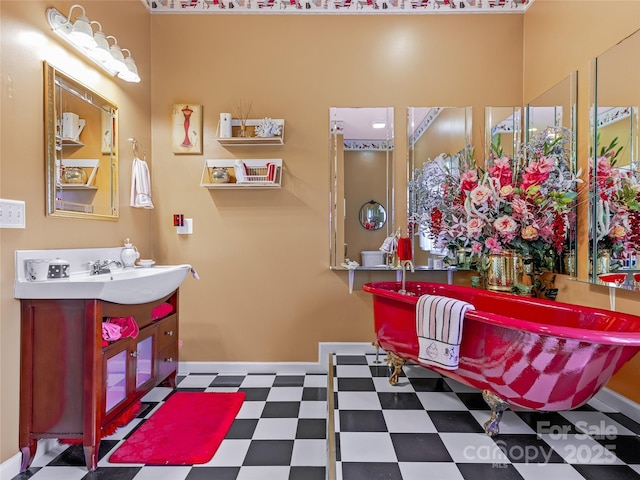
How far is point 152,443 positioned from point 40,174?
1.49 metres

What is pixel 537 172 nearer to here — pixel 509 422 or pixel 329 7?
pixel 509 422

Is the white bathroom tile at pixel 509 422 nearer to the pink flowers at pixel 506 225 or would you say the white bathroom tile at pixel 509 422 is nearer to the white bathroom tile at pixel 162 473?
the pink flowers at pixel 506 225

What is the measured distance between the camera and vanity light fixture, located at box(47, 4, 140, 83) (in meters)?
1.91

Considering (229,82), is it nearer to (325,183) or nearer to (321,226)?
(325,183)

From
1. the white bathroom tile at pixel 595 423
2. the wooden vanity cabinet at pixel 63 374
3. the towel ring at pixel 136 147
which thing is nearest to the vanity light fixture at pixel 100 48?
the towel ring at pixel 136 147

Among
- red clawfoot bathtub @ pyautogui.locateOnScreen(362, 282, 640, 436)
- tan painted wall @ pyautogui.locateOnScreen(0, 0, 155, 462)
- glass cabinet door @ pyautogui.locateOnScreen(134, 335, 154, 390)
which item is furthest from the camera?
glass cabinet door @ pyautogui.locateOnScreen(134, 335, 154, 390)

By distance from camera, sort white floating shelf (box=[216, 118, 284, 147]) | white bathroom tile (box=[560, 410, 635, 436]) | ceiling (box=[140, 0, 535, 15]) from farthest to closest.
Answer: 1. ceiling (box=[140, 0, 535, 15])
2. white floating shelf (box=[216, 118, 284, 147])
3. white bathroom tile (box=[560, 410, 635, 436])

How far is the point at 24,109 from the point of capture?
1.75 meters

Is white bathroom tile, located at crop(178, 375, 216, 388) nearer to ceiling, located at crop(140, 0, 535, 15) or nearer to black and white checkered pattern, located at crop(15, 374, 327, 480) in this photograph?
black and white checkered pattern, located at crop(15, 374, 327, 480)

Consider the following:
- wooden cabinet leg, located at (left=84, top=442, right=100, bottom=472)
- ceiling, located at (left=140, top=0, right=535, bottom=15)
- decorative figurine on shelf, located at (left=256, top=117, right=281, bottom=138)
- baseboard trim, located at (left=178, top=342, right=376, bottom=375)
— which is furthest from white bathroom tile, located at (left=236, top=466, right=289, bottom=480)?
→ ceiling, located at (left=140, top=0, right=535, bottom=15)

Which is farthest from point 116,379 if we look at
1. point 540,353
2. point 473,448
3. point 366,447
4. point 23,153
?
point 540,353

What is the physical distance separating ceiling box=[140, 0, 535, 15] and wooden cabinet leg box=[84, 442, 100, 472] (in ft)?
9.93

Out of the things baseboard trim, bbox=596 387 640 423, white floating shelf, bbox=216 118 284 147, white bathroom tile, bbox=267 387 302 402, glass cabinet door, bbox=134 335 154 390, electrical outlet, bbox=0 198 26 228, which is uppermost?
white floating shelf, bbox=216 118 284 147

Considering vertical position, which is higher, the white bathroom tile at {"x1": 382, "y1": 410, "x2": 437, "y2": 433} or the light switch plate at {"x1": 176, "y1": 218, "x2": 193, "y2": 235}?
the light switch plate at {"x1": 176, "y1": 218, "x2": 193, "y2": 235}
